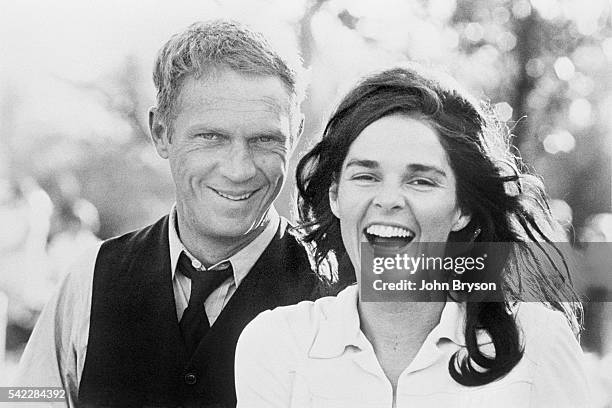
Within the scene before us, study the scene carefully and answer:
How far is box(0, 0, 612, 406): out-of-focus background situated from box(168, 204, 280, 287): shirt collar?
5 centimetres

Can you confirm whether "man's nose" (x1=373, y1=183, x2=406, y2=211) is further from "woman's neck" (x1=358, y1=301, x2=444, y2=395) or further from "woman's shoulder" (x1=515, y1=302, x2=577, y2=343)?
"woman's shoulder" (x1=515, y1=302, x2=577, y2=343)

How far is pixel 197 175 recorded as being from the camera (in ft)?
8.02

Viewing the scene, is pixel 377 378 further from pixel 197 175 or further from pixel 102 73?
pixel 102 73

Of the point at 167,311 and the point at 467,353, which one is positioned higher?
the point at 167,311

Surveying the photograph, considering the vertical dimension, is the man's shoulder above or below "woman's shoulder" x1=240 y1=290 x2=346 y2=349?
above

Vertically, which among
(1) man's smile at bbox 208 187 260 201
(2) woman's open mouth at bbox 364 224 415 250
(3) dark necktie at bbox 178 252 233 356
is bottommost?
(3) dark necktie at bbox 178 252 233 356

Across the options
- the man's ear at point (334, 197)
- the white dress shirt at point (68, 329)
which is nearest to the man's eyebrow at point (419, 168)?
the man's ear at point (334, 197)

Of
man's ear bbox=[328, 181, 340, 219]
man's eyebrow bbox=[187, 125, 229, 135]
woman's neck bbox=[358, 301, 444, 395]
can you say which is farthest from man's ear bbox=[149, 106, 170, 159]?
woman's neck bbox=[358, 301, 444, 395]

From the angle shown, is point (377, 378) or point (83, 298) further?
point (83, 298)

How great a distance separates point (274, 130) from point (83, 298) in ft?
2.88

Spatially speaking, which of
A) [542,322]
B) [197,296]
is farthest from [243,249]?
[542,322]

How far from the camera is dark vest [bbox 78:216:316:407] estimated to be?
8.00 feet

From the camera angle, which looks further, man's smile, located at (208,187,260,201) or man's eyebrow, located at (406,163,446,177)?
man's smile, located at (208,187,260,201)

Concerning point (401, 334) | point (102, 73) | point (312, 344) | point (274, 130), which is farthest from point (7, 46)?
point (401, 334)
